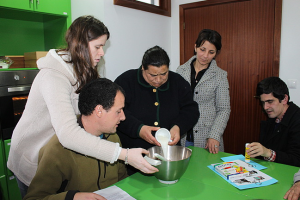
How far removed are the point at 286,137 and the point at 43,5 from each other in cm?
258

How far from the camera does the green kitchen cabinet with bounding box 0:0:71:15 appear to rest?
243 cm

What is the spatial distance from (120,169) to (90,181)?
0.27m

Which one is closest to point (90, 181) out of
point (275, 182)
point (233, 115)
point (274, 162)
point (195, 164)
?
point (195, 164)

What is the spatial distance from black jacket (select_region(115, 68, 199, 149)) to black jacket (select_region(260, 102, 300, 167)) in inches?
24.0

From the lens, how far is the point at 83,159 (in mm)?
1309

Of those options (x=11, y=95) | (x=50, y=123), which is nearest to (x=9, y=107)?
(x=11, y=95)

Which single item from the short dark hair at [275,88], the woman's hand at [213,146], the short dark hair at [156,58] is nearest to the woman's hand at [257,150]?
the woman's hand at [213,146]

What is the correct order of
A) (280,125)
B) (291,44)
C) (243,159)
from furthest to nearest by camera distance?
(291,44), (280,125), (243,159)

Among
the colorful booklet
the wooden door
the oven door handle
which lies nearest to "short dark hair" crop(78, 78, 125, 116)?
the colorful booklet

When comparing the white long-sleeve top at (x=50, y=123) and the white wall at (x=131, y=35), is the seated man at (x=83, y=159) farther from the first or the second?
the white wall at (x=131, y=35)

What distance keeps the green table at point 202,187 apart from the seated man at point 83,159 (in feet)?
0.58

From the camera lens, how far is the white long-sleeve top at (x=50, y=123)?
109cm

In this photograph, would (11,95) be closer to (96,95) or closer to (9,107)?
(9,107)

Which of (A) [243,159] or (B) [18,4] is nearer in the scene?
(A) [243,159]
